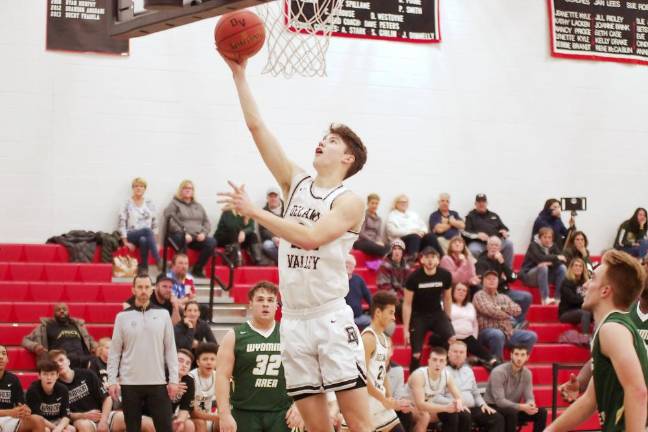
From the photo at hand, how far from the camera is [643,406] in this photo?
12.7 feet

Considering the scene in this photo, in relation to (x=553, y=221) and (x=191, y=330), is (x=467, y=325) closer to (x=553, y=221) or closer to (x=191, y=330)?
(x=191, y=330)

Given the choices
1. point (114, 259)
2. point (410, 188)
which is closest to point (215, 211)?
point (114, 259)

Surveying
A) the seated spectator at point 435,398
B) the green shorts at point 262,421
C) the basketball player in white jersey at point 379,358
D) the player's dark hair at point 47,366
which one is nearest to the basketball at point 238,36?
the green shorts at point 262,421

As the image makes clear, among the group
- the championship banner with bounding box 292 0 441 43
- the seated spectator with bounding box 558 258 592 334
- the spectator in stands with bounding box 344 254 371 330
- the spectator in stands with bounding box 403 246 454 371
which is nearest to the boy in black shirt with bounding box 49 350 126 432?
the spectator in stands with bounding box 344 254 371 330

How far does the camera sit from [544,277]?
14430 mm

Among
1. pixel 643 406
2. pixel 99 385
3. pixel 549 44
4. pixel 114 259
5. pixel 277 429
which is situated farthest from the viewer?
pixel 549 44

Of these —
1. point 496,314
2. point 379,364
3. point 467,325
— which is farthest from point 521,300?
point 379,364

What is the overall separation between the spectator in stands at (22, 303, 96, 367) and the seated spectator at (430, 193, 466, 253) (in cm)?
582

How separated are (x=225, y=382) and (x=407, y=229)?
851 centimetres

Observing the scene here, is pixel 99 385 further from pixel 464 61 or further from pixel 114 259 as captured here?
pixel 464 61

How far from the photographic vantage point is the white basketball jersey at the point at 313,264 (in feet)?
15.5

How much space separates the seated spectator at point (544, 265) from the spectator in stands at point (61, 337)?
6.86 meters

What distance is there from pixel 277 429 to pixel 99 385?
3.91 meters

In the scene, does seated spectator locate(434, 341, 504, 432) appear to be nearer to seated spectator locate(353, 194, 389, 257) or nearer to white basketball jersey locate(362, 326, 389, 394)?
white basketball jersey locate(362, 326, 389, 394)
